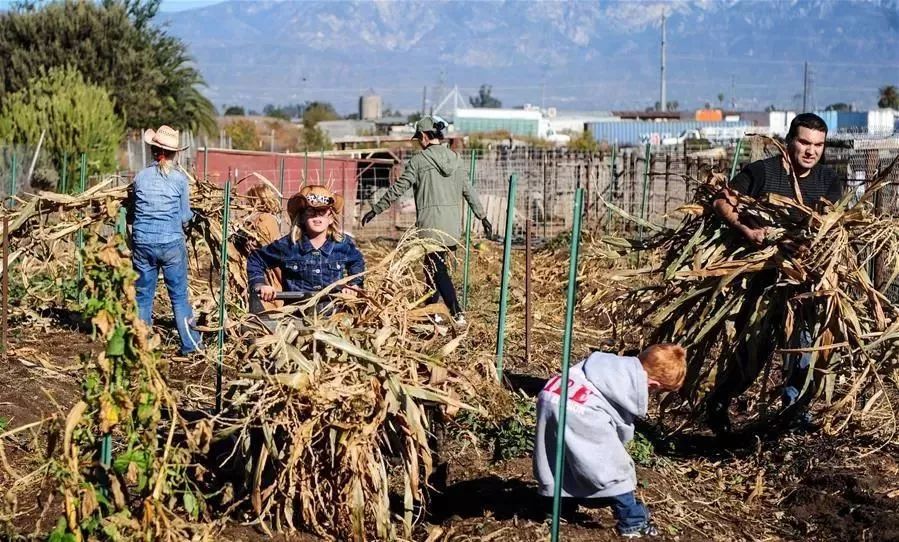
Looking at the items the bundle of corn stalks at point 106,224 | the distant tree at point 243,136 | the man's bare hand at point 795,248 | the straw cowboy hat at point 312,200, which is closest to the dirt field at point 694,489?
the man's bare hand at point 795,248

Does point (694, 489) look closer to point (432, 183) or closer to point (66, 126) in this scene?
point (432, 183)

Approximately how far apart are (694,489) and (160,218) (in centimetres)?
410

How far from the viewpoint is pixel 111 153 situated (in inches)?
882

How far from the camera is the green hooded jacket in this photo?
8.78 metres

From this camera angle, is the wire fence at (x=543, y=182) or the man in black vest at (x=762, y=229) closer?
the man in black vest at (x=762, y=229)

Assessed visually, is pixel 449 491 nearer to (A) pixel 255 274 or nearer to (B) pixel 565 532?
(B) pixel 565 532

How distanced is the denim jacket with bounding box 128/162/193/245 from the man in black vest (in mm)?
3767

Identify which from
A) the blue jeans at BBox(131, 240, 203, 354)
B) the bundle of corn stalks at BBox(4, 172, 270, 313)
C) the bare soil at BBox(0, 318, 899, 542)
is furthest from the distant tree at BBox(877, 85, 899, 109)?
the bare soil at BBox(0, 318, 899, 542)

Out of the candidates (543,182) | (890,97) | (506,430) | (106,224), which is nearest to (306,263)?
(506,430)

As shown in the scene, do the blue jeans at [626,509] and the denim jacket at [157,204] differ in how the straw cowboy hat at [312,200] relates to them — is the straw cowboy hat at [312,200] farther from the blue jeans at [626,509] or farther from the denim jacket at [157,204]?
the denim jacket at [157,204]

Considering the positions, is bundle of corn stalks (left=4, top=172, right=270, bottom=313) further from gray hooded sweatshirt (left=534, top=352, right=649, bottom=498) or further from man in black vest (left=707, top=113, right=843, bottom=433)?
gray hooded sweatshirt (left=534, top=352, right=649, bottom=498)

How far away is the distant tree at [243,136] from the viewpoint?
52.4 meters

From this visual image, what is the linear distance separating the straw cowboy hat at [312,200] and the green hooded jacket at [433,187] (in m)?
2.84

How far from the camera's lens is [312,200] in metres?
5.71
